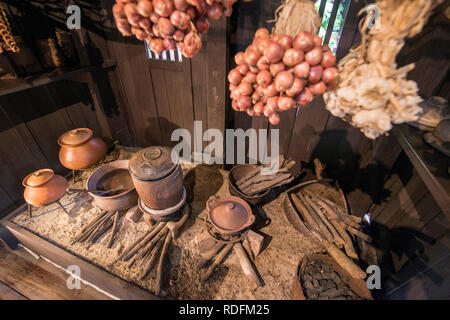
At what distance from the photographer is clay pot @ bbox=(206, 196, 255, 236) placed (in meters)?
2.14

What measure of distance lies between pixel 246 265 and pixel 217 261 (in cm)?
33

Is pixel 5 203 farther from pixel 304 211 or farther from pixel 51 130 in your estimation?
pixel 304 211

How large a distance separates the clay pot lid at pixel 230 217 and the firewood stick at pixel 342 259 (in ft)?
2.88

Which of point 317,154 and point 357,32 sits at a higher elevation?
point 357,32

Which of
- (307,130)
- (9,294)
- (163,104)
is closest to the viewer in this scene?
(9,294)

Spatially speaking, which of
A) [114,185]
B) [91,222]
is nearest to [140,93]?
[114,185]

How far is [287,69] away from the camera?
41.1 inches

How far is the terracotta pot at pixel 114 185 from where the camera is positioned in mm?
2488

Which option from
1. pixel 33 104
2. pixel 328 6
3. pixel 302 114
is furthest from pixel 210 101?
pixel 33 104

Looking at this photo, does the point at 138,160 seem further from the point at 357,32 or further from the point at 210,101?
the point at 357,32

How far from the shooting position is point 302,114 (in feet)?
8.53

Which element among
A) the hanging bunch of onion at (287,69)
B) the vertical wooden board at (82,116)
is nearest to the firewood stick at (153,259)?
the hanging bunch of onion at (287,69)

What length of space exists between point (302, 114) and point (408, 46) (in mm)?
1121

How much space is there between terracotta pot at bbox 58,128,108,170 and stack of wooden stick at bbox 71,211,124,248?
0.85 meters
